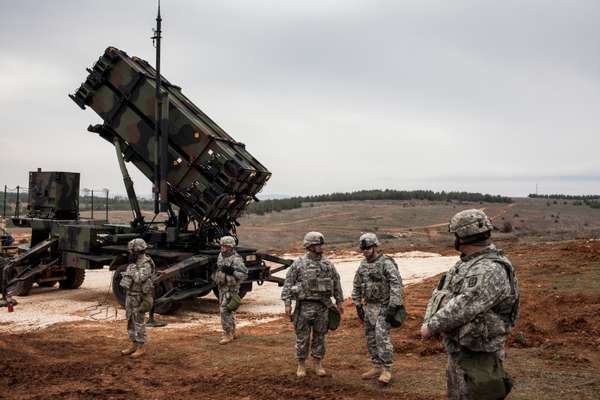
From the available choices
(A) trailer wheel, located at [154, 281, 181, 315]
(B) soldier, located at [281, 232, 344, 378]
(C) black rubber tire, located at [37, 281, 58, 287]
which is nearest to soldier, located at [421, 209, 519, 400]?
(B) soldier, located at [281, 232, 344, 378]

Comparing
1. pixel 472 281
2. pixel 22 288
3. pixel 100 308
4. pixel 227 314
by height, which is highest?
pixel 472 281

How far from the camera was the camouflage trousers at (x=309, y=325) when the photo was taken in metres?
7.01

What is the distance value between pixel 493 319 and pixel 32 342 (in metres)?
7.52

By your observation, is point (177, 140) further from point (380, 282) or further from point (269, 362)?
point (380, 282)

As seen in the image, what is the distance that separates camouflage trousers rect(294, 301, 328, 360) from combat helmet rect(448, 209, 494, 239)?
326 centimetres

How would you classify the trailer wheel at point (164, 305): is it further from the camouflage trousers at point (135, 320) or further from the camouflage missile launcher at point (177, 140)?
the camouflage trousers at point (135, 320)

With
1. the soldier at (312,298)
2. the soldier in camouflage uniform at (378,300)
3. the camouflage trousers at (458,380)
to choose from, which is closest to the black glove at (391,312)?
the soldier in camouflage uniform at (378,300)

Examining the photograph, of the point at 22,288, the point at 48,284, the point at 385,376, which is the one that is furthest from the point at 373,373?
the point at 48,284

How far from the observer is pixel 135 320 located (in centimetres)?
823

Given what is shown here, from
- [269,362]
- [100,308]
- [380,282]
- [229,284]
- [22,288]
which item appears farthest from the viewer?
[22,288]

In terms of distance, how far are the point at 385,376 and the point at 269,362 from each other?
176 cm

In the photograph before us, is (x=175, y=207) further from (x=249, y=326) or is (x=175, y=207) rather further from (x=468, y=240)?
(x=468, y=240)

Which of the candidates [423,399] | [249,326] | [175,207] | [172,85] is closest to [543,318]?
[423,399]

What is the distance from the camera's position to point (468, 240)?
4.05 m
